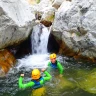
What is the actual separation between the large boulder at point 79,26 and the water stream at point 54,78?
797 millimetres

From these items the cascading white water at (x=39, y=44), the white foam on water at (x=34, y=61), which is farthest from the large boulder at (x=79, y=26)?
the cascading white water at (x=39, y=44)

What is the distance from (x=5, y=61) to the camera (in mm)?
11789

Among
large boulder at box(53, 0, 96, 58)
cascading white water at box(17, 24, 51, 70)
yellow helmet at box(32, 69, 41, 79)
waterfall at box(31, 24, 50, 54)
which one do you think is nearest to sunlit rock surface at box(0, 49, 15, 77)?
cascading white water at box(17, 24, 51, 70)

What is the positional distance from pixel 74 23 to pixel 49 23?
3.90 meters

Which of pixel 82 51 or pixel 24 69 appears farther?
pixel 82 51

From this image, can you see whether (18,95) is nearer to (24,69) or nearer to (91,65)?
(24,69)

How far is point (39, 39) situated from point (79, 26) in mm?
3877

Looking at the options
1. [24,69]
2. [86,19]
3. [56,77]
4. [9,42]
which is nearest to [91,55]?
[86,19]

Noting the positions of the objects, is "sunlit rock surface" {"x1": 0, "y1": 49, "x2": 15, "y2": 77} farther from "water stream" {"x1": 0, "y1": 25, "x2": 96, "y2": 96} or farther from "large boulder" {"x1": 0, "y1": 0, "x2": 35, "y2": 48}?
"large boulder" {"x1": 0, "y1": 0, "x2": 35, "y2": 48}

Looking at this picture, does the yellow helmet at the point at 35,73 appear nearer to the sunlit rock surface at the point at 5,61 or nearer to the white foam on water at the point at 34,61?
the sunlit rock surface at the point at 5,61

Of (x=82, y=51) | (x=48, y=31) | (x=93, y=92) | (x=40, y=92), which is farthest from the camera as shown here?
(x=48, y=31)

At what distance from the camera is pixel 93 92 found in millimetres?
9062

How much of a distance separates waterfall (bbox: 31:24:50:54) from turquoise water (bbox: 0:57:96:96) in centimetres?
336

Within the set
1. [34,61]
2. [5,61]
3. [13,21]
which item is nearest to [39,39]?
[34,61]
